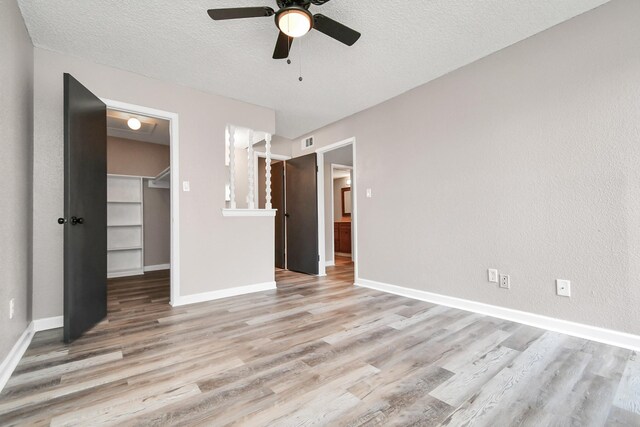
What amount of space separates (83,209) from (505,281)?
3662 mm

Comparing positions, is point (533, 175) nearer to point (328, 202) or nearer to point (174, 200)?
point (174, 200)

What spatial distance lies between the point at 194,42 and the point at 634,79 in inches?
130

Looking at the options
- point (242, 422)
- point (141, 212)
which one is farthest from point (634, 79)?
point (141, 212)

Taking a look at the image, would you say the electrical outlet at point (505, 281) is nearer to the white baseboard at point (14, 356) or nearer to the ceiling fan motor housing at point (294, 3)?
the ceiling fan motor housing at point (294, 3)

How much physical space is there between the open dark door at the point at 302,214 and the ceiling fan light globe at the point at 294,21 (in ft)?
9.17

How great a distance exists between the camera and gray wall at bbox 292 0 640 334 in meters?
1.97

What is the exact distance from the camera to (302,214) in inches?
189

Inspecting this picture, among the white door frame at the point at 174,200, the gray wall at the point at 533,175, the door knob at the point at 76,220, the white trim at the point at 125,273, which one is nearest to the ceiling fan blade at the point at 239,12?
the white door frame at the point at 174,200

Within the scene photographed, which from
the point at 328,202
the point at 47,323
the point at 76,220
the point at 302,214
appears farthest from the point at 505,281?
the point at 47,323

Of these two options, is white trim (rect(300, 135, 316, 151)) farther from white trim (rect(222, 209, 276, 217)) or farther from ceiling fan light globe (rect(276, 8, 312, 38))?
ceiling fan light globe (rect(276, 8, 312, 38))

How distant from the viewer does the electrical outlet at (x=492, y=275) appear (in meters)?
2.58

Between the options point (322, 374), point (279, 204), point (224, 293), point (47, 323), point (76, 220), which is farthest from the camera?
point (279, 204)

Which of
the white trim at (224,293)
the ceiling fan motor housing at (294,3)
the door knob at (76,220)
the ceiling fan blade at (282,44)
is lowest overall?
the white trim at (224,293)

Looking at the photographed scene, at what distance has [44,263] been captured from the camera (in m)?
2.42
